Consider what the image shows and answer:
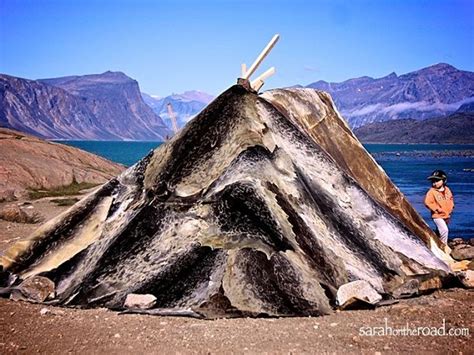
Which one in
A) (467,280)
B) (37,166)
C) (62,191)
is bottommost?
(62,191)

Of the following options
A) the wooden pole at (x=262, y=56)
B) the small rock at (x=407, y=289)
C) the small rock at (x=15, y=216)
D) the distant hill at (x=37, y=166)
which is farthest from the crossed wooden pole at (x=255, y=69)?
the distant hill at (x=37, y=166)

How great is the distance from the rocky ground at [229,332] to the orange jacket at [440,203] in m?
4.45

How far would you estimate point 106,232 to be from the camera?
26.4 ft

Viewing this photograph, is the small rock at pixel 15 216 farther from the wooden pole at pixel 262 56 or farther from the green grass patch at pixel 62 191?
the wooden pole at pixel 262 56

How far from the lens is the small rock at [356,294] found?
278 inches

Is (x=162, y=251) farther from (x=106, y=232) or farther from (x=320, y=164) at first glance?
(x=320, y=164)

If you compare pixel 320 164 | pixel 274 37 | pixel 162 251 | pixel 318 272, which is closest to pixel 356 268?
pixel 318 272

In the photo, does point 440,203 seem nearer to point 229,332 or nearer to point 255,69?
point 255,69

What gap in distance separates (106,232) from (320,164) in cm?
352

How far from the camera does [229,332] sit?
6266 mm

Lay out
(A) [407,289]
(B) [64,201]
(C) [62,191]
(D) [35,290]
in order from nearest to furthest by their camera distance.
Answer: (D) [35,290], (A) [407,289], (B) [64,201], (C) [62,191]

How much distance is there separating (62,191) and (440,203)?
16332 mm

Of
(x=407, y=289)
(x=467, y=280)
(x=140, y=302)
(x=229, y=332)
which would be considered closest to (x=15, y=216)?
(x=140, y=302)

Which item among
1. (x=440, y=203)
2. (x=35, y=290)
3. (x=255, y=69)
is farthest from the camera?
(x=440, y=203)
